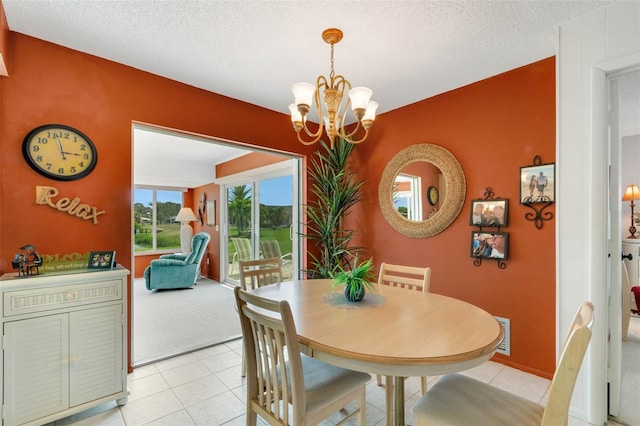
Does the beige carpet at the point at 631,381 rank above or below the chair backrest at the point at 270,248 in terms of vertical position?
below

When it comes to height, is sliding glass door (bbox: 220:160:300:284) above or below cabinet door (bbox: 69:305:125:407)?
above

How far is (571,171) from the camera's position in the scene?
6.41 feet

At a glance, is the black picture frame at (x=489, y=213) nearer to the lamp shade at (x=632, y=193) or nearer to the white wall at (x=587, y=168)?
the white wall at (x=587, y=168)

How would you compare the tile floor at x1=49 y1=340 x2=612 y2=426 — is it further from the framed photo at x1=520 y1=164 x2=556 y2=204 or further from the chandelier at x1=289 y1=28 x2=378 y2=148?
the chandelier at x1=289 y1=28 x2=378 y2=148

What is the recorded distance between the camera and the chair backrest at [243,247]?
556 centimetres

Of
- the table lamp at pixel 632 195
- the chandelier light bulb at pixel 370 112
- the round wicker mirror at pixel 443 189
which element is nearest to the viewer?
the chandelier light bulb at pixel 370 112

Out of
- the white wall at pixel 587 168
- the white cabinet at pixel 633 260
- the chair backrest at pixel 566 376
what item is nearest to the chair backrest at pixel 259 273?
the chair backrest at pixel 566 376

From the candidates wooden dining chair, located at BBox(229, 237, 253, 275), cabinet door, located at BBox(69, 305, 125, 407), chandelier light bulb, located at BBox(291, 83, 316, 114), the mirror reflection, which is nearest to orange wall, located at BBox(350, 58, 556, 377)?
the mirror reflection

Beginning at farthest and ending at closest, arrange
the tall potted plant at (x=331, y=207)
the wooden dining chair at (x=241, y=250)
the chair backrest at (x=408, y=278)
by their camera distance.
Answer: the wooden dining chair at (x=241, y=250) → the tall potted plant at (x=331, y=207) → the chair backrest at (x=408, y=278)

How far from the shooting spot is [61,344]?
1.81m

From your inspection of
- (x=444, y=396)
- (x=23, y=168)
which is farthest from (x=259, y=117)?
(x=444, y=396)

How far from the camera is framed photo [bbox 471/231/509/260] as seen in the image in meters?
2.55

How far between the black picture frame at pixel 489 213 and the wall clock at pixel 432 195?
36cm

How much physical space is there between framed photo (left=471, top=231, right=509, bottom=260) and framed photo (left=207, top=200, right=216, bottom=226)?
5.36 m
